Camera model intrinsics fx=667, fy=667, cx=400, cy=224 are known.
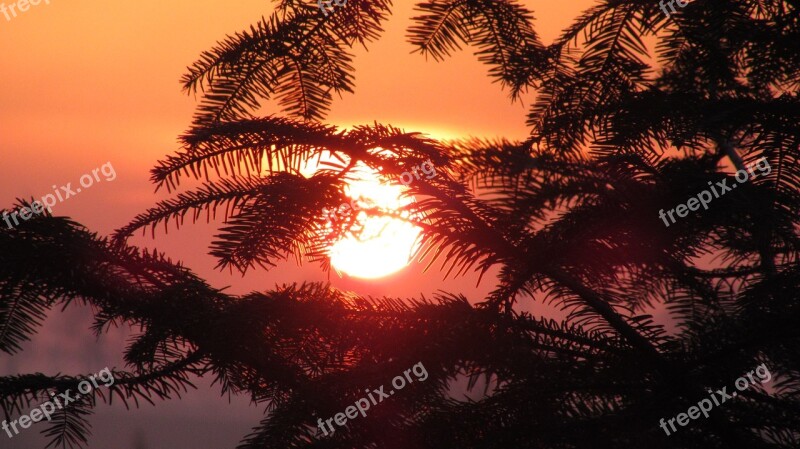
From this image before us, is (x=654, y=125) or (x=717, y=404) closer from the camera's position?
(x=717, y=404)

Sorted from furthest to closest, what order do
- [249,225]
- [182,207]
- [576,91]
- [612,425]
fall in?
[576,91]
[182,207]
[249,225]
[612,425]

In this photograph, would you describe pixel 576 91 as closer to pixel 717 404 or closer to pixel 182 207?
pixel 717 404

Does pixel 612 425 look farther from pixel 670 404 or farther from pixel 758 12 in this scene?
pixel 758 12

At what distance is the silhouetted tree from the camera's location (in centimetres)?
98

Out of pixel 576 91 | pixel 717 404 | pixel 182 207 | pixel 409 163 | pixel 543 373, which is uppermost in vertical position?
pixel 576 91

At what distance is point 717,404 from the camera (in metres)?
1.02

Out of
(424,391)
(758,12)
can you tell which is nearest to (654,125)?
(758,12)

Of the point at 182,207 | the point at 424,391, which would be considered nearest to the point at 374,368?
the point at 424,391

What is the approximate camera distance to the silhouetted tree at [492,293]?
3.23 feet

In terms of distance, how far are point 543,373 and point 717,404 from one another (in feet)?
0.87

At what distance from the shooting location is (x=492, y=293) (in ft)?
4.07

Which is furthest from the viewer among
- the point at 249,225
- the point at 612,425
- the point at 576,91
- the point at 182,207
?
the point at 576,91

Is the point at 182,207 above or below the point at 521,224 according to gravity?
above

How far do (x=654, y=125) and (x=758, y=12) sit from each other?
20.8 inches
